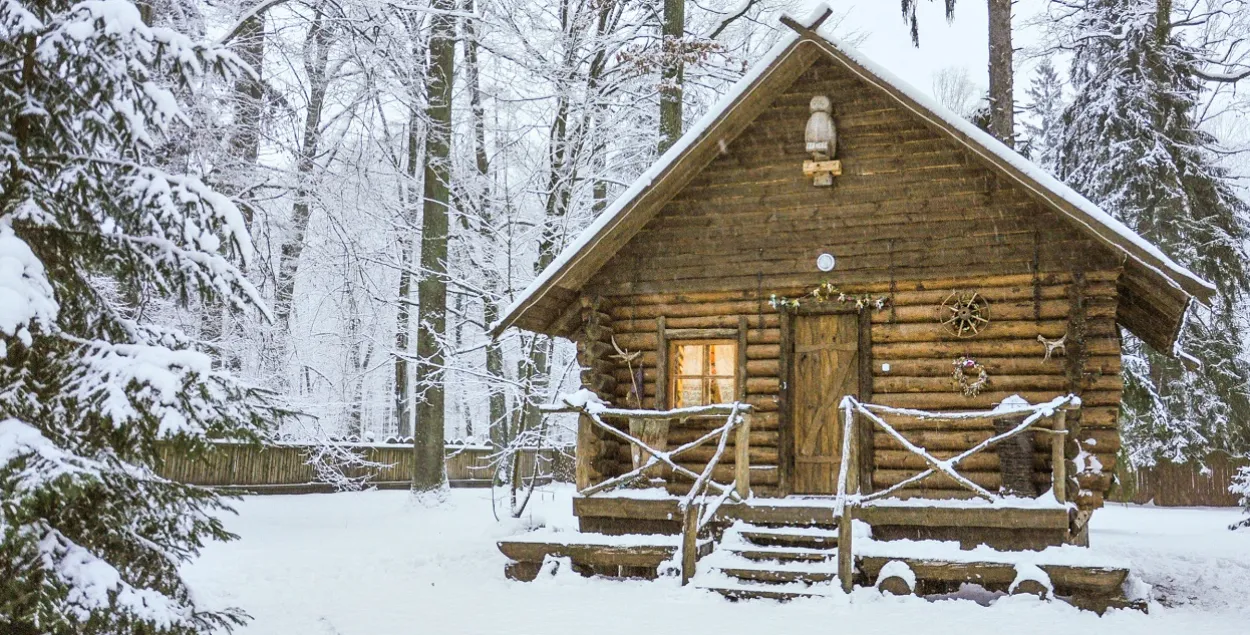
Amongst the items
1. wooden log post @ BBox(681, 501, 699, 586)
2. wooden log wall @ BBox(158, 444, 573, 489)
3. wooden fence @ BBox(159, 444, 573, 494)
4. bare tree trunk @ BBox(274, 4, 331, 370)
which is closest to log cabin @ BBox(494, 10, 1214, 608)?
wooden log post @ BBox(681, 501, 699, 586)

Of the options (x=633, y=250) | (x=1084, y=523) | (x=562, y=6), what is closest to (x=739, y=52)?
(x=562, y=6)

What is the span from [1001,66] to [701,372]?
7.90m

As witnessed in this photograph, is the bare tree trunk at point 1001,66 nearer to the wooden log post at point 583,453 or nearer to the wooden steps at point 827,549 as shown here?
the wooden steps at point 827,549

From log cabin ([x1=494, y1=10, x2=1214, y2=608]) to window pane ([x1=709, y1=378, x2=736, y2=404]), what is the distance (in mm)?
27

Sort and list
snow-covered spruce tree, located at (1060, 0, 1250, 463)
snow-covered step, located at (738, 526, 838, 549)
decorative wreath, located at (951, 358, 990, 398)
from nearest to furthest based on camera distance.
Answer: snow-covered step, located at (738, 526, 838, 549)
decorative wreath, located at (951, 358, 990, 398)
snow-covered spruce tree, located at (1060, 0, 1250, 463)

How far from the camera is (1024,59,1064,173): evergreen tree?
24.8m

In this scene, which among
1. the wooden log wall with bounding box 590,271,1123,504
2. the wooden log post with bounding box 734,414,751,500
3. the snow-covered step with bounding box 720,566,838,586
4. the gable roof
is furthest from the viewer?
the wooden log wall with bounding box 590,271,1123,504

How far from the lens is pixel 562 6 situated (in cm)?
1889

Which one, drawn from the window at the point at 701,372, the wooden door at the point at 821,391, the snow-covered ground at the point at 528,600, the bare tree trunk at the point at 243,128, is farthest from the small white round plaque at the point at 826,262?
the bare tree trunk at the point at 243,128

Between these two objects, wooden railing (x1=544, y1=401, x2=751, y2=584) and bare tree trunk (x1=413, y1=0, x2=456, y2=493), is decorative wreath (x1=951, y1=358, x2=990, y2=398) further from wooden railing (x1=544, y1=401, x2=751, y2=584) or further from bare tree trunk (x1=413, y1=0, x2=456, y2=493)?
bare tree trunk (x1=413, y1=0, x2=456, y2=493)

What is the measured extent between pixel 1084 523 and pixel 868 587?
117 inches

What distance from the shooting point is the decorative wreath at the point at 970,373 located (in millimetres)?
11617

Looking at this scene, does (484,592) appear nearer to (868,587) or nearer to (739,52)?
(868,587)

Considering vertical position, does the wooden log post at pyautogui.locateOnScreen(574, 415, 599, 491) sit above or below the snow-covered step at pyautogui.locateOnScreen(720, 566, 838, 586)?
above
